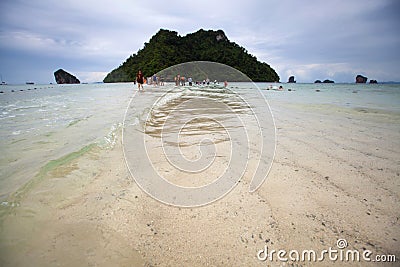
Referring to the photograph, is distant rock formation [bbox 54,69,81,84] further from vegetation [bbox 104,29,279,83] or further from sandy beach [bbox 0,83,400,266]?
sandy beach [bbox 0,83,400,266]

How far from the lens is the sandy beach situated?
122 centimetres

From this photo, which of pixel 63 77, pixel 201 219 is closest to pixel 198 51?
pixel 201 219

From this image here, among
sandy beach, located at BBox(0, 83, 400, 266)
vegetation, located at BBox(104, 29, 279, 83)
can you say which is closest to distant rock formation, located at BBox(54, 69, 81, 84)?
vegetation, located at BBox(104, 29, 279, 83)

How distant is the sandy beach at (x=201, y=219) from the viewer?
1.22 metres

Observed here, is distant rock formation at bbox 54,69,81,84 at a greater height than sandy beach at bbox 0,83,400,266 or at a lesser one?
greater

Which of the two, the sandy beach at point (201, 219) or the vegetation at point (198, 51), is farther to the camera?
the vegetation at point (198, 51)

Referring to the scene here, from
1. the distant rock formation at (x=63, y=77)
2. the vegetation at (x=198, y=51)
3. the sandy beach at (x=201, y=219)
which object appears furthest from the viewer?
the distant rock formation at (x=63, y=77)

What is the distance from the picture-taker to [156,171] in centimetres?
231

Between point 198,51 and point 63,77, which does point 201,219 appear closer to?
point 198,51

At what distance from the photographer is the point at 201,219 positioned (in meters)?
1.55

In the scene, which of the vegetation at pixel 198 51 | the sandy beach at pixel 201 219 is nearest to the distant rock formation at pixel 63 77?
the vegetation at pixel 198 51

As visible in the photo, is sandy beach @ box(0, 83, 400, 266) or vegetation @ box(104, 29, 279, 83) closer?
sandy beach @ box(0, 83, 400, 266)

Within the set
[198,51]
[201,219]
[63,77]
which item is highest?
[198,51]

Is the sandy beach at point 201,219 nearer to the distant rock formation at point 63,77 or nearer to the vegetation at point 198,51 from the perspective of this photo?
the vegetation at point 198,51
